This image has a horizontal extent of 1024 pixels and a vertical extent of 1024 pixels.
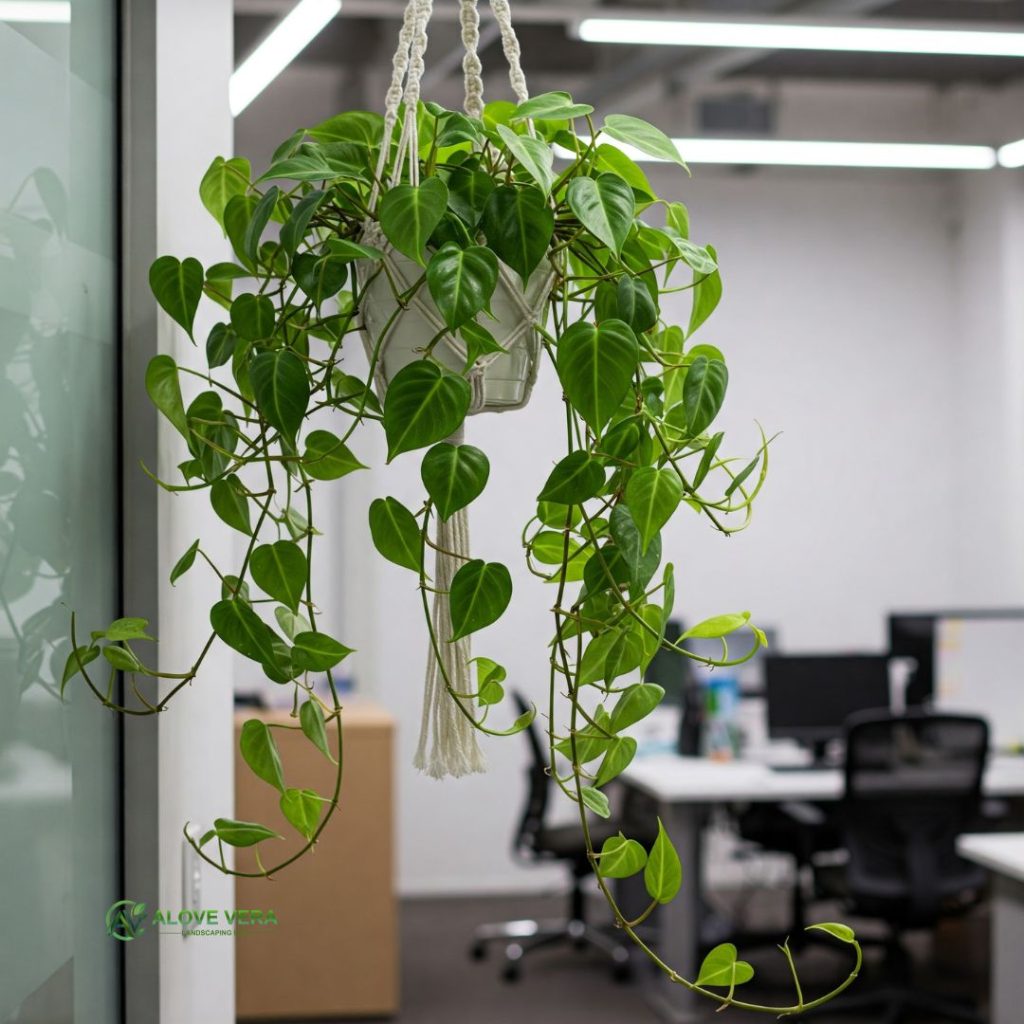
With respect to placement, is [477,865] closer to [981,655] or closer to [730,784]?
[730,784]

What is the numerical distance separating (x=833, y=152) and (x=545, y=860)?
301cm

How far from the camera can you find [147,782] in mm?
1161

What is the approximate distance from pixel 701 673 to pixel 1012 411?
220 centimetres

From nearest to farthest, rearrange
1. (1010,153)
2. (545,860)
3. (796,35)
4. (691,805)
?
(796,35) < (691,805) < (545,860) < (1010,153)

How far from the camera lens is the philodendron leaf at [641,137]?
91cm

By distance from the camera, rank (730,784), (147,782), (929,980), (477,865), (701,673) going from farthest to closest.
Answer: (477,865)
(701,673)
(929,980)
(730,784)
(147,782)

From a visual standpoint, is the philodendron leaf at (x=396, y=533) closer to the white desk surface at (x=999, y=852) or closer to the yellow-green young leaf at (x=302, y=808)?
the yellow-green young leaf at (x=302, y=808)

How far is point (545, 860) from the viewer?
4773mm

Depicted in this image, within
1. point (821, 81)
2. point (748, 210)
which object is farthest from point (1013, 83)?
point (748, 210)

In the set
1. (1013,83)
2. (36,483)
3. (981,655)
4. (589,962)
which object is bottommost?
(589,962)

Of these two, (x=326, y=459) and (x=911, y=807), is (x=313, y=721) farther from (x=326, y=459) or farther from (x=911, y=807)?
(x=911, y=807)

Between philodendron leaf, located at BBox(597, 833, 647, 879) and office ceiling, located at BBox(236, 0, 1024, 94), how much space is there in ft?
12.4

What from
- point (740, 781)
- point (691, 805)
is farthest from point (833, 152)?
point (691, 805)

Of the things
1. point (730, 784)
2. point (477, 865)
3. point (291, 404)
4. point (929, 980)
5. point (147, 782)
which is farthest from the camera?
point (477, 865)
